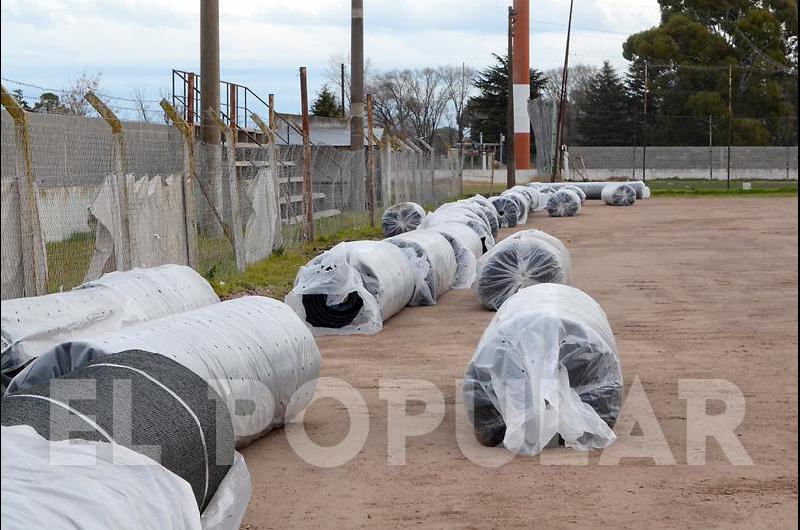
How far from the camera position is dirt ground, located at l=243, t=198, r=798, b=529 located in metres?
5.80

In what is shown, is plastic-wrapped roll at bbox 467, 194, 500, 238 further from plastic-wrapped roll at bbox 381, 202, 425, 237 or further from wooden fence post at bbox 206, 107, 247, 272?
wooden fence post at bbox 206, 107, 247, 272

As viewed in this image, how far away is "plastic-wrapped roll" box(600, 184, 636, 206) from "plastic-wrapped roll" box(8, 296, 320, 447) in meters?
35.9

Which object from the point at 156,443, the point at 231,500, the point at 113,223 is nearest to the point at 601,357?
the point at 231,500

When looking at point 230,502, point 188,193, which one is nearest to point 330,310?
point 188,193

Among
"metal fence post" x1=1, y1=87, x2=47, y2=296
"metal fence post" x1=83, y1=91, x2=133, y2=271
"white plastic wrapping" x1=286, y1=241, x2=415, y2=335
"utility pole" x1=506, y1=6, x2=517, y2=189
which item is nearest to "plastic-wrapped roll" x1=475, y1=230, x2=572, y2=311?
"white plastic wrapping" x1=286, y1=241, x2=415, y2=335

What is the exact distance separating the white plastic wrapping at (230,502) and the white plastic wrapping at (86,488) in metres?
1.11

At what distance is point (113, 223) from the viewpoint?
38.0 feet

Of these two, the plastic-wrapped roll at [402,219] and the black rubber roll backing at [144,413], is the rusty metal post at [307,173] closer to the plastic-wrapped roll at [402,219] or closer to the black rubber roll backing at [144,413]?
the plastic-wrapped roll at [402,219]

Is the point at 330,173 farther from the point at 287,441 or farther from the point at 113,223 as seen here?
the point at 287,441

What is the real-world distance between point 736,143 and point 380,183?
128ft

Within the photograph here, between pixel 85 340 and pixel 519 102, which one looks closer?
pixel 85 340

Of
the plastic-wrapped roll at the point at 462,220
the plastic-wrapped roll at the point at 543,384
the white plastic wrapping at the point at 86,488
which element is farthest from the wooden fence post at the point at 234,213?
the white plastic wrapping at the point at 86,488

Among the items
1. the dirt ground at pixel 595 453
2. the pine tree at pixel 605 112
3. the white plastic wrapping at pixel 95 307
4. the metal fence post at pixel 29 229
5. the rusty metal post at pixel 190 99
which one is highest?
the pine tree at pixel 605 112

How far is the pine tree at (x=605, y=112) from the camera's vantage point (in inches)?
2776
